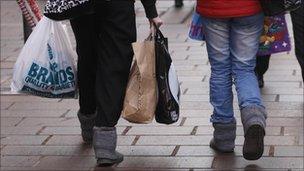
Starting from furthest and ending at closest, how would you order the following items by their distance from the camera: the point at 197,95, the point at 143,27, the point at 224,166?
1. the point at 143,27
2. the point at 197,95
3. the point at 224,166

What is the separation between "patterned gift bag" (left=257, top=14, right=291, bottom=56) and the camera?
16.7 feet

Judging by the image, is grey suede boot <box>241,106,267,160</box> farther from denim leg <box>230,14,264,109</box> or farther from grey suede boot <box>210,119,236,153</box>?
grey suede boot <box>210,119,236,153</box>

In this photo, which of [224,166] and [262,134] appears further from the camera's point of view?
[224,166]

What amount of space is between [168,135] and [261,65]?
4.91 feet

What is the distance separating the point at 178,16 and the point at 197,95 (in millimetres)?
4157

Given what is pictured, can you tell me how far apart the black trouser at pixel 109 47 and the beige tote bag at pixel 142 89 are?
62mm

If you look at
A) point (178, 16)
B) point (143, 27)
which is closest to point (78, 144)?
point (143, 27)

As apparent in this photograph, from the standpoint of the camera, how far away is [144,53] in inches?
176

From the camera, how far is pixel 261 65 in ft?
21.0

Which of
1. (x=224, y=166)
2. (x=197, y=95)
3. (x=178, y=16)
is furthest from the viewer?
(x=178, y=16)

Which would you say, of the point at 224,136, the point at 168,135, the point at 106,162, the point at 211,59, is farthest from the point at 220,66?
the point at 106,162

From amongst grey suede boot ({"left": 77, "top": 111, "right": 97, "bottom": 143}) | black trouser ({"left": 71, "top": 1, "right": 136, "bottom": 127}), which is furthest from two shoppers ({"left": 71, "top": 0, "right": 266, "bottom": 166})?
grey suede boot ({"left": 77, "top": 111, "right": 97, "bottom": 143})

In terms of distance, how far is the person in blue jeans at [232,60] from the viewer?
4.45 meters

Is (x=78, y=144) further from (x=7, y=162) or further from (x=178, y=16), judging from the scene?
(x=178, y=16)
